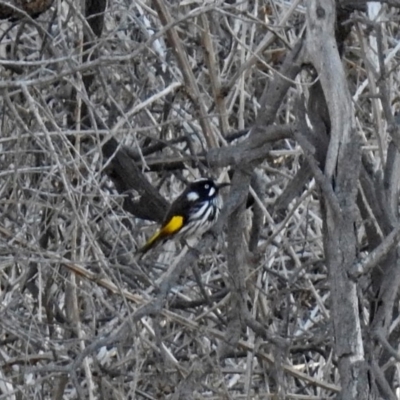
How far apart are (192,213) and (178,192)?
75 centimetres

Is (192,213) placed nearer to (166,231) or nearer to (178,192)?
(166,231)

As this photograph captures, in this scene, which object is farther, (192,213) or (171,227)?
(171,227)

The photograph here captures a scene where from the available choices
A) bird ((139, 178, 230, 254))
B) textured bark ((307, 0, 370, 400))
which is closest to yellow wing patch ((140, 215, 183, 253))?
bird ((139, 178, 230, 254))

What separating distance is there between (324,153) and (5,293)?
145cm

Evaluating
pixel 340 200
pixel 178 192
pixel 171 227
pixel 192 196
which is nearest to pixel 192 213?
pixel 192 196

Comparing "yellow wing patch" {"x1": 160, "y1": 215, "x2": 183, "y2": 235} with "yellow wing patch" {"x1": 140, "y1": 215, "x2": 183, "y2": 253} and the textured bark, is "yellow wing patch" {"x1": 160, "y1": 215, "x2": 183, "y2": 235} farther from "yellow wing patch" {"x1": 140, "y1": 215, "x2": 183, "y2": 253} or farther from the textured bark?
the textured bark

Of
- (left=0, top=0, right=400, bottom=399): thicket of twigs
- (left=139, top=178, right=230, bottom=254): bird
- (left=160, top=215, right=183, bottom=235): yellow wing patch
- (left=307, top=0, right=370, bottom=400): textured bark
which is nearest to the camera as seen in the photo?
(left=307, top=0, right=370, bottom=400): textured bark

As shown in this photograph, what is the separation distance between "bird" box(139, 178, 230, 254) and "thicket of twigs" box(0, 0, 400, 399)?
7 cm

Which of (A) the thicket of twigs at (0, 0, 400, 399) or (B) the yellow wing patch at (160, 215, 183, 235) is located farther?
(B) the yellow wing patch at (160, 215, 183, 235)

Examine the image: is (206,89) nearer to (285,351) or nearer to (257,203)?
(257,203)

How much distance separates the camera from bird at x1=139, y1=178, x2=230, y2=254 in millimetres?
4137

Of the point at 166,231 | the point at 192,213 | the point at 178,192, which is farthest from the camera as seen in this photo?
the point at 178,192

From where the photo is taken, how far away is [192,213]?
13.7 ft

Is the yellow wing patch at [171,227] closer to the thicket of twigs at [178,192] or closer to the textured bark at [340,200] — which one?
the thicket of twigs at [178,192]
